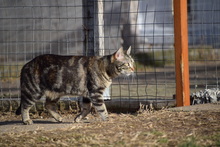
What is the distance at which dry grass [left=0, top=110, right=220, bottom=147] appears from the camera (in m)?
4.15

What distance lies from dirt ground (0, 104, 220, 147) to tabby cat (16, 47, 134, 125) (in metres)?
0.29

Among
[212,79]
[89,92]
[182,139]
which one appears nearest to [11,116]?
[89,92]

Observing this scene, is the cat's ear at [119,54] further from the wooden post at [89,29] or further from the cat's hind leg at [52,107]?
the cat's hind leg at [52,107]

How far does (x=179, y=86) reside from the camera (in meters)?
6.33

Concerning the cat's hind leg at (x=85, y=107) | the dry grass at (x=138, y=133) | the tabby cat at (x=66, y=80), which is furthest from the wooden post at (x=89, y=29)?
the dry grass at (x=138, y=133)

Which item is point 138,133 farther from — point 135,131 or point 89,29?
point 89,29

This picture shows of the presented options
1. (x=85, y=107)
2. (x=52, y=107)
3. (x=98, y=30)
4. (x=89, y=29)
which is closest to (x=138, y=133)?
(x=85, y=107)

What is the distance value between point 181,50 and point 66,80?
182cm

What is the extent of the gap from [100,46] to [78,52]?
2.91ft

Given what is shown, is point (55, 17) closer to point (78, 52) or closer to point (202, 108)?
point (78, 52)

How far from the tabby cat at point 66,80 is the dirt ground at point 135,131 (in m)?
0.29

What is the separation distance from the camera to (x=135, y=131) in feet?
15.2

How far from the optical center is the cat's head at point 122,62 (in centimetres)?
614

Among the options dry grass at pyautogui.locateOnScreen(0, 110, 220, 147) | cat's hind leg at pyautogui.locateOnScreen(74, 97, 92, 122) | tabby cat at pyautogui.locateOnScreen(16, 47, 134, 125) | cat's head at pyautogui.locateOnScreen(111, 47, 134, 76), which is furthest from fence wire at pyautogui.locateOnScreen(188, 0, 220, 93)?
cat's hind leg at pyautogui.locateOnScreen(74, 97, 92, 122)
